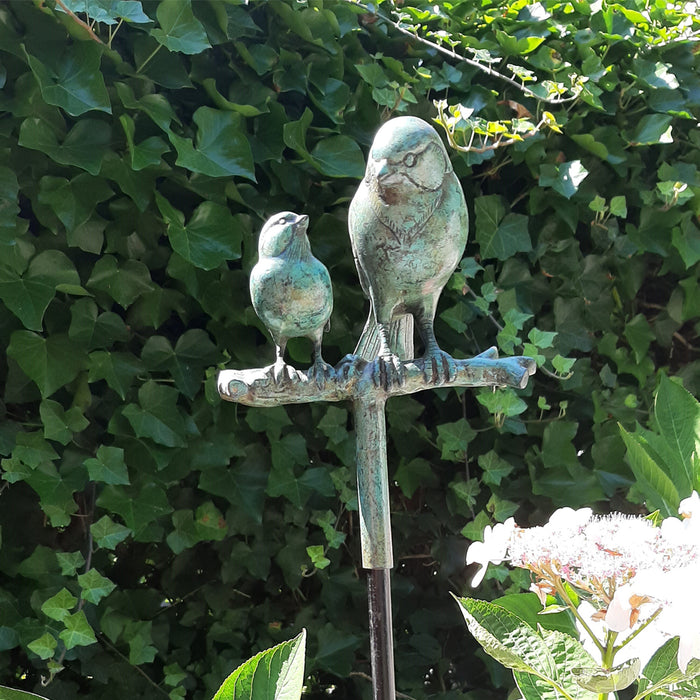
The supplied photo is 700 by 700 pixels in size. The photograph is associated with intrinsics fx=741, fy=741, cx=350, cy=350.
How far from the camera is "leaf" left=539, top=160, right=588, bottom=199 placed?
1396 mm

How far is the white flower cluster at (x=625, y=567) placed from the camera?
1.70 ft

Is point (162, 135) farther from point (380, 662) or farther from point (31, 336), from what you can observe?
point (380, 662)

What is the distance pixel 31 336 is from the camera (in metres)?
1.09

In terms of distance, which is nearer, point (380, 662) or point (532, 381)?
point (380, 662)

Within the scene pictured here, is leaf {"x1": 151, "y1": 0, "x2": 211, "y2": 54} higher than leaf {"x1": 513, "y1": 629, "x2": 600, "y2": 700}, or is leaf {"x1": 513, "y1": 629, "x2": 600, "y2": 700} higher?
leaf {"x1": 151, "y1": 0, "x2": 211, "y2": 54}

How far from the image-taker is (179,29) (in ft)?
3.59

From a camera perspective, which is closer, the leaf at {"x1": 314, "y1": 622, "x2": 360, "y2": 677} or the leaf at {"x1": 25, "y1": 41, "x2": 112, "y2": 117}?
the leaf at {"x1": 25, "y1": 41, "x2": 112, "y2": 117}

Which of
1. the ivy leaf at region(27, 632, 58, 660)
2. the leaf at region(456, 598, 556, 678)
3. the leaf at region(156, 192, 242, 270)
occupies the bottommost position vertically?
the ivy leaf at region(27, 632, 58, 660)

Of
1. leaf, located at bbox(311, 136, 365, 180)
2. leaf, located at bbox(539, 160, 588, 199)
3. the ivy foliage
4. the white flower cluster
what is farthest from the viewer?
leaf, located at bbox(539, 160, 588, 199)

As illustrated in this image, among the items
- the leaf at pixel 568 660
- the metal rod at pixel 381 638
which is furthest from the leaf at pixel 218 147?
the leaf at pixel 568 660

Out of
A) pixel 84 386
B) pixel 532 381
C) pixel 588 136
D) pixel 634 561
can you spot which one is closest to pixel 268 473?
pixel 84 386

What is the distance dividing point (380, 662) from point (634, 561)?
0.26 m

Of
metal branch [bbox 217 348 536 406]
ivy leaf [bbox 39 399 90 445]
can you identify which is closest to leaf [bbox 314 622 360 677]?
ivy leaf [bbox 39 399 90 445]

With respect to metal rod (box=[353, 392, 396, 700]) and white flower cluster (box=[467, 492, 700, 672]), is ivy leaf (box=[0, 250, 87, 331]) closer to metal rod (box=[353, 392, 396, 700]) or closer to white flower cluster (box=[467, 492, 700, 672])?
metal rod (box=[353, 392, 396, 700])
